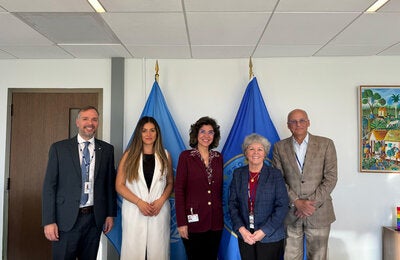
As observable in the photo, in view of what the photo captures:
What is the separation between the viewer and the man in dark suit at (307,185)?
7.63 feet

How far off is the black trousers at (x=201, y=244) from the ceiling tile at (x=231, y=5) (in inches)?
62.0

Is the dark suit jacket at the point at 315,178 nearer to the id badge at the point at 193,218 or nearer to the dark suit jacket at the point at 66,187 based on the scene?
the id badge at the point at 193,218

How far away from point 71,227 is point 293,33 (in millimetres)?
2286

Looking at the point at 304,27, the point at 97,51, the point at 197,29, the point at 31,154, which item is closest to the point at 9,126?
the point at 31,154

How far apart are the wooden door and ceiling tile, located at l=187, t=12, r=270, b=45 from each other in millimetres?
1364

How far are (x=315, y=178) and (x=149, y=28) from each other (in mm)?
1765

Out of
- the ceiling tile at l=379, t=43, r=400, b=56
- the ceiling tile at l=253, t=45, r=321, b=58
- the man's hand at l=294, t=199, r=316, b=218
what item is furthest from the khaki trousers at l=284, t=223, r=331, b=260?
the ceiling tile at l=379, t=43, r=400, b=56

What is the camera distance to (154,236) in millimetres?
2289

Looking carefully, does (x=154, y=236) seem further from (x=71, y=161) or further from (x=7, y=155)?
(x=7, y=155)

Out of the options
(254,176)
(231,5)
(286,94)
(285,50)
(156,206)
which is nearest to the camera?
(231,5)

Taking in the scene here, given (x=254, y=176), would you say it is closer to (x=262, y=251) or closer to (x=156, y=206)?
(x=262, y=251)

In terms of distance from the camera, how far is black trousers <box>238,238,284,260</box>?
196 cm

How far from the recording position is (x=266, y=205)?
6.45ft

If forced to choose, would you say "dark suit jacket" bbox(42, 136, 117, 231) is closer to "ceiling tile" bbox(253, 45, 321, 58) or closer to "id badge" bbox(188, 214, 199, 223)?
"id badge" bbox(188, 214, 199, 223)
